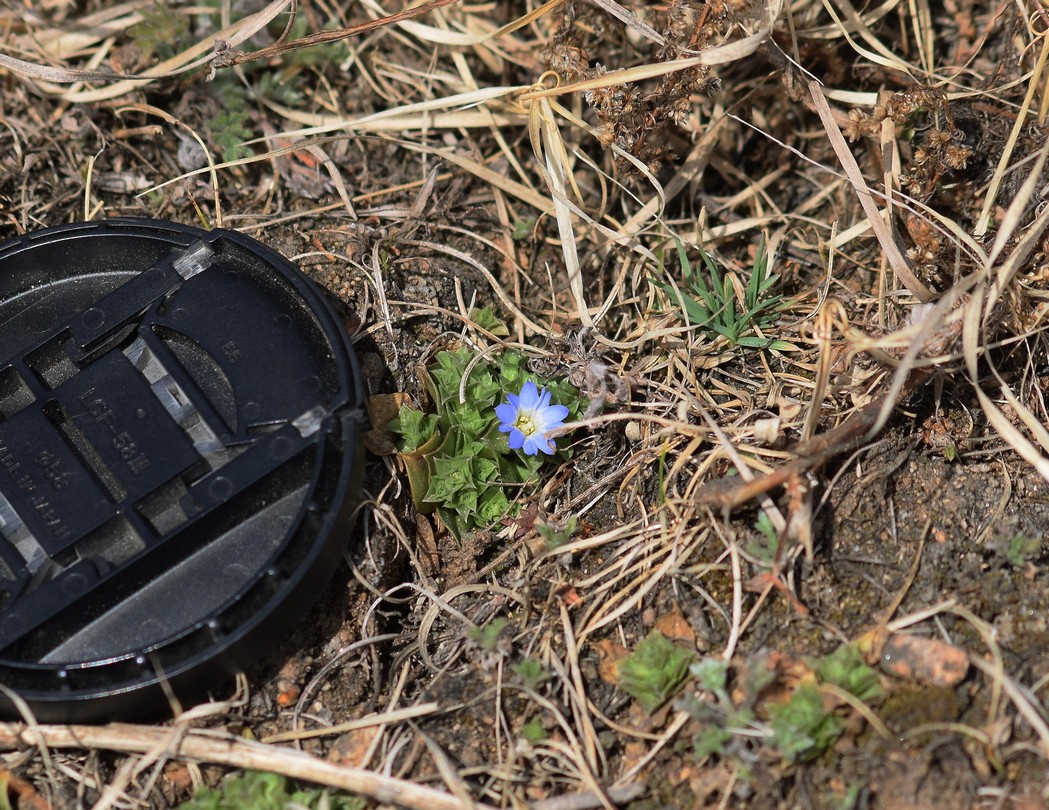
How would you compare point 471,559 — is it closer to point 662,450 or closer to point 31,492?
point 662,450

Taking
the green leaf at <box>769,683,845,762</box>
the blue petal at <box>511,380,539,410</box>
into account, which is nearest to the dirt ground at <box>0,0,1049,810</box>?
the green leaf at <box>769,683,845,762</box>

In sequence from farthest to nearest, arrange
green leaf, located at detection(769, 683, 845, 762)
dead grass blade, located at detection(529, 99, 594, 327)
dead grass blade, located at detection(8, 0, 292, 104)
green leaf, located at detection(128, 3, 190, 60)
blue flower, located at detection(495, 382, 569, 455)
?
green leaf, located at detection(128, 3, 190, 60) < dead grass blade, located at detection(8, 0, 292, 104) < dead grass blade, located at detection(529, 99, 594, 327) < blue flower, located at detection(495, 382, 569, 455) < green leaf, located at detection(769, 683, 845, 762)

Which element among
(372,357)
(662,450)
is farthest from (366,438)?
(662,450)

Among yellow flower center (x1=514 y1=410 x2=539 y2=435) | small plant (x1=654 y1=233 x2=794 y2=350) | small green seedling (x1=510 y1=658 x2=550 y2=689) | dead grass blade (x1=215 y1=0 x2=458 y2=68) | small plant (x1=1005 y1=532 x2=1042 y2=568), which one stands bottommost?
small plant (x1=1005 y1=532 x2=1042 y2=568)

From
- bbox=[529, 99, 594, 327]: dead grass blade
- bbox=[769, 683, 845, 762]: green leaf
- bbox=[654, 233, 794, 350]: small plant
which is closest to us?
bbox=[769, 683, 845, 762]: green leaf

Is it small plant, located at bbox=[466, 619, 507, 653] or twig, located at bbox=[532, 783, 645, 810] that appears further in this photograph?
small plant, located at bbox=[466, 619, 507, 653]

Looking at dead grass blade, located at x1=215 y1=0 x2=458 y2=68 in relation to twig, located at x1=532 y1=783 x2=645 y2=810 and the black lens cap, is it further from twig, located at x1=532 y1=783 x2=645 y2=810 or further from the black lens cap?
twig, located at x1=532 y1=783 x2=645 y2=810
